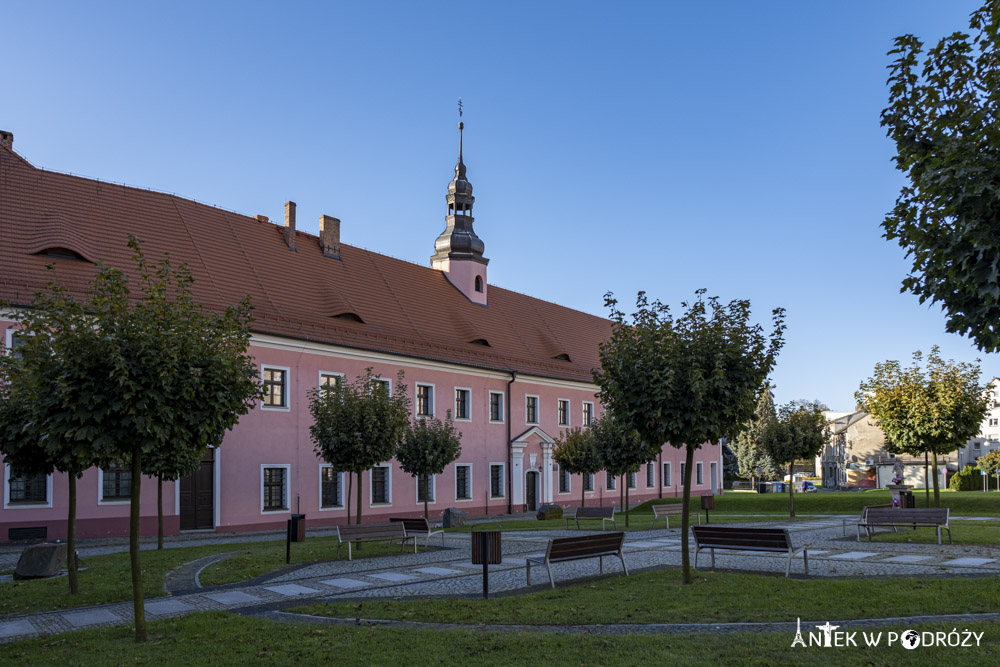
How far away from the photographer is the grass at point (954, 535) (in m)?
18.4

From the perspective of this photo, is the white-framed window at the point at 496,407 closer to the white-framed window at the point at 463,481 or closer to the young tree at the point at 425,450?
the white-framed window at the point at 463,481

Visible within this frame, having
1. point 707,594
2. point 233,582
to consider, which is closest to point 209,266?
point 233,582

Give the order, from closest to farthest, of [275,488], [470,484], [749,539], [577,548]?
[577,548] < [749,539] < [275,488] < [470,484]

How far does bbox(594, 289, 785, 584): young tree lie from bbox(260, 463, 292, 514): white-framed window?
62.2 feet

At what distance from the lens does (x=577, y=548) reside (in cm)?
1282

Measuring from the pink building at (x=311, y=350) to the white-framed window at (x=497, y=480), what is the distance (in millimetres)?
86

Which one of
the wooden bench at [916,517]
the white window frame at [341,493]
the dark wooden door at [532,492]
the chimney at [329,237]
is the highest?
the chimney at [329,237]

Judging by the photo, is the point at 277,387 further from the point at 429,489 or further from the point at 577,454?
the point at 577,454

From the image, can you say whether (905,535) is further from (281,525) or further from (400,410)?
(281,525)

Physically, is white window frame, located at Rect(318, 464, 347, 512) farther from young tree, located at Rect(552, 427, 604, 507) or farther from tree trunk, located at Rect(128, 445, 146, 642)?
tree trunk, located at Rect(128, 445, 146, 642)

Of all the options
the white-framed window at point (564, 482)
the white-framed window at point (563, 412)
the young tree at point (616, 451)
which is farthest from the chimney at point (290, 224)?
the white-framed window at point (564, 482)

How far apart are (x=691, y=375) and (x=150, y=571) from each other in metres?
10.6

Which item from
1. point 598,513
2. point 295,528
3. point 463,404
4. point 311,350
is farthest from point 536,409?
point 295,528

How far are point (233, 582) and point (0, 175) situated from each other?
19.5 meters
